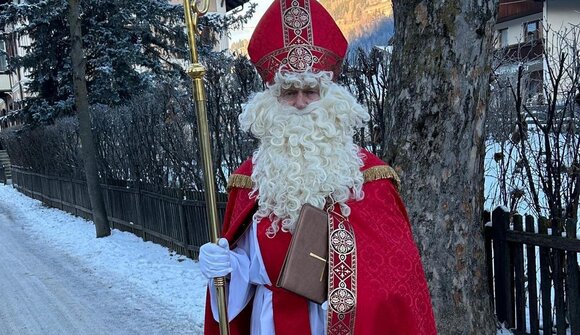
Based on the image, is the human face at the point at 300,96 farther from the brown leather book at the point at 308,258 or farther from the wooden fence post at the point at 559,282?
the wooden fence post at the point at 559,282

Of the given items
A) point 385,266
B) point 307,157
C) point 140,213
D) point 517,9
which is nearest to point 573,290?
point 385,266

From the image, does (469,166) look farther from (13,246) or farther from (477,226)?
(13,246)

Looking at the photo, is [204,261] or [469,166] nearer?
[204,261]

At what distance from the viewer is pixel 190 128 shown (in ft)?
29.7

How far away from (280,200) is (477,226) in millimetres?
2336

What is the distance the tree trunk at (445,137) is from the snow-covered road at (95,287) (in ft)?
9.17

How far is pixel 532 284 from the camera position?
14.6ft

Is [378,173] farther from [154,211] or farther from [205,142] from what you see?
[154,211]

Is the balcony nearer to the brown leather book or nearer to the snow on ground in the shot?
the snow on ground

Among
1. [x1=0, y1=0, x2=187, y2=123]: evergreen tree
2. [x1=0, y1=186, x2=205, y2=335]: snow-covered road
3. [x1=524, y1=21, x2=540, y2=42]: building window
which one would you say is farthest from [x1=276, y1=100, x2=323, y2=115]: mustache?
[x1=0, y1=0, x2=187, y2=123]: evergreen tree

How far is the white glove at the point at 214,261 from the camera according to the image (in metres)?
2.32

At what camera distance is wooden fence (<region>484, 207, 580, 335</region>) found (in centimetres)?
413

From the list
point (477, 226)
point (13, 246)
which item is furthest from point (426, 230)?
point (13, 246)

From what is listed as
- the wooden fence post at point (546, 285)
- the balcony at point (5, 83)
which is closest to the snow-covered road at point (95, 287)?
the wooden fence post at point (546, 285)
